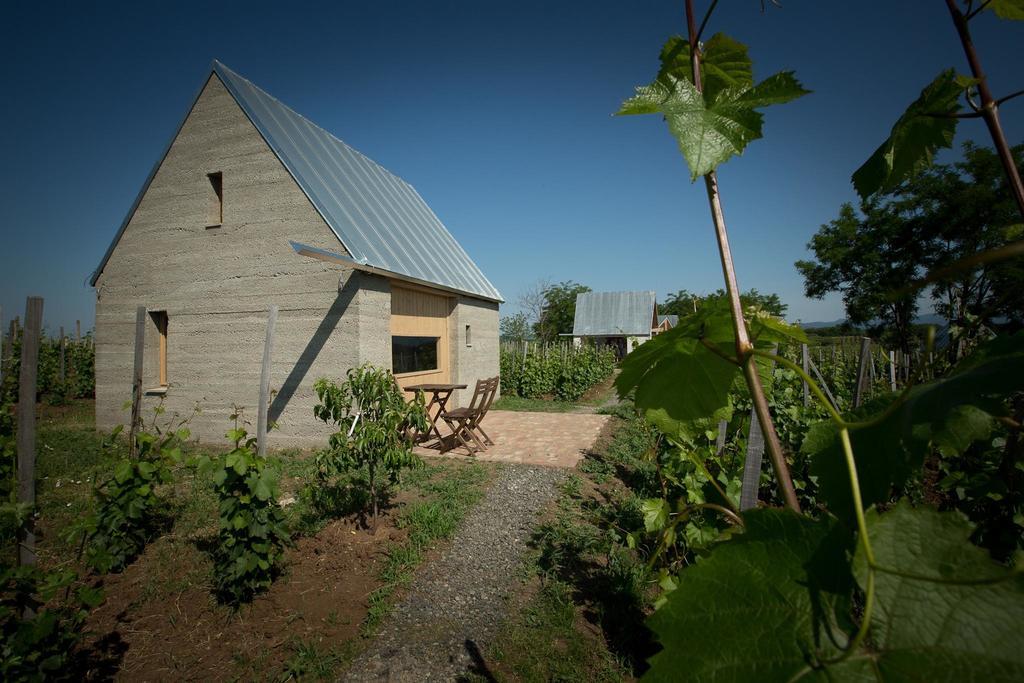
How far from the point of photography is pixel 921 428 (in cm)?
60

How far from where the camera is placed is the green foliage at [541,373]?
1585 cm

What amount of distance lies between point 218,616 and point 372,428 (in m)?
1.82

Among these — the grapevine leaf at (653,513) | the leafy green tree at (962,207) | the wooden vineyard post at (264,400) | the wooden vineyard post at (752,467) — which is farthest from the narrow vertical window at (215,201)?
the leafy green tree at (962,207)

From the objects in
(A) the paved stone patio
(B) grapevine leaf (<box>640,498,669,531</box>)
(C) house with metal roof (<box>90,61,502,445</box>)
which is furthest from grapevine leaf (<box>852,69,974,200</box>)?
(C) house with metal roof (<box>90,61,502,445</box>)

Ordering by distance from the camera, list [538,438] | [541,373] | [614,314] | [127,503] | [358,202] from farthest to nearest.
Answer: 1. [614,314]
2. [541,373]
3. [358,202]
4. [538,438]
5. [127,503]

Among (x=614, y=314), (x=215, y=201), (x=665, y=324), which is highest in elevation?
(x=215, y=201)

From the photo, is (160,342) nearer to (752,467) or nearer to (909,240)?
(752,467)

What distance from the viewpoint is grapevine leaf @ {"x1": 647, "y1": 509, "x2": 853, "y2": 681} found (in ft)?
1.58

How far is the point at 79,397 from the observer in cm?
1509

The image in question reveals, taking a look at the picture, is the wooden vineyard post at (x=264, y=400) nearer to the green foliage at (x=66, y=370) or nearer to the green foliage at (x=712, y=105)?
the green foliage at (x=712, y=105)

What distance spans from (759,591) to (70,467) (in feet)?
31.2

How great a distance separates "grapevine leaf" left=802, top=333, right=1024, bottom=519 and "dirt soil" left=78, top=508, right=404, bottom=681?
137 inches

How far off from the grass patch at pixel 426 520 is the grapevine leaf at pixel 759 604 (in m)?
3.50

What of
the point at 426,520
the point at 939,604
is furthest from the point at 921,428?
the point at 426,520
